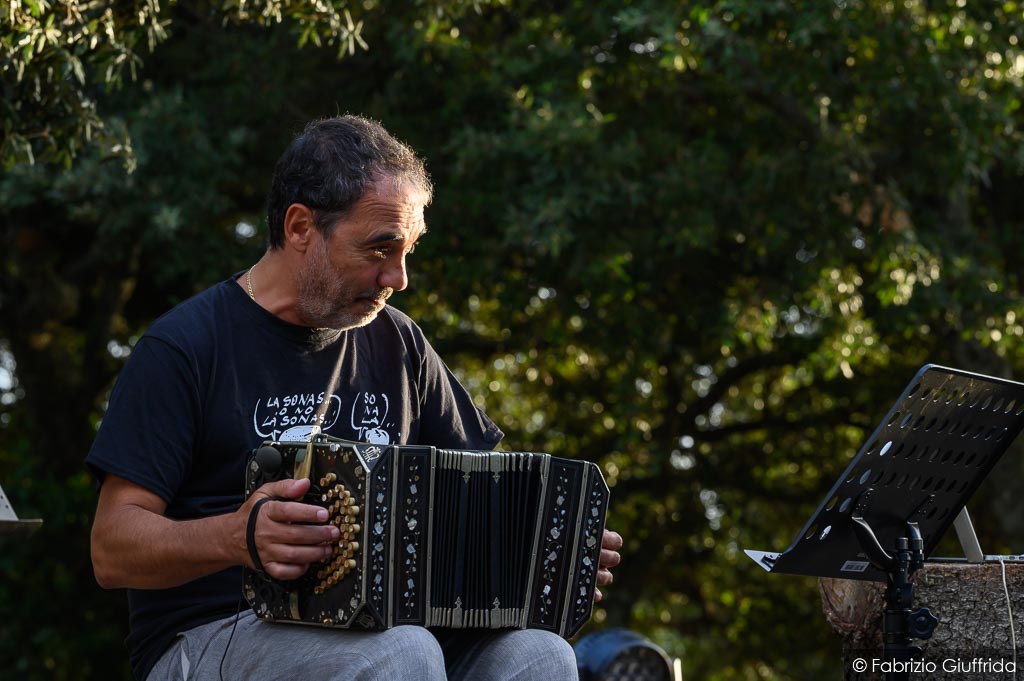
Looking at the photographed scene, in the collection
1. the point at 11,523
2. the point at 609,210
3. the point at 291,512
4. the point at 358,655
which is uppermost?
the point at 291,512

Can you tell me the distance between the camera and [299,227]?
3053 millimetres

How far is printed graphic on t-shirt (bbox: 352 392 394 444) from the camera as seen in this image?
10.0ft

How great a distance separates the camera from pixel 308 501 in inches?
98.2

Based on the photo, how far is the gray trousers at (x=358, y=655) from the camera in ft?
8.07

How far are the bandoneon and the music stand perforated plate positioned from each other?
555 millimetres

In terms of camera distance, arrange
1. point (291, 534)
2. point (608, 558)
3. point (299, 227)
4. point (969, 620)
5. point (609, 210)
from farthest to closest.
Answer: point (609, 210) → point (969, 620) → point (299, 227) → point (608, 558) → point (291, 534)

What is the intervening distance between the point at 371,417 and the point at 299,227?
482 millimetres

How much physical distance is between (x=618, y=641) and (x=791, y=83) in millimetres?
4024

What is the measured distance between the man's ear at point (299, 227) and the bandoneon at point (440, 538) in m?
0.63

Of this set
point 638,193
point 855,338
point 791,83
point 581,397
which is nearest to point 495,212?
point 638,193

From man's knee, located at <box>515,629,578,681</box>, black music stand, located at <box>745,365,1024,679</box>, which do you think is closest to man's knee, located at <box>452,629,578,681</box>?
man's knee, located at <box>515,629,578,681</box>

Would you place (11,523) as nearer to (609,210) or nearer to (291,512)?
(291,512)

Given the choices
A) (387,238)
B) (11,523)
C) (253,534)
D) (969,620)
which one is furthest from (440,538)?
(969,620)

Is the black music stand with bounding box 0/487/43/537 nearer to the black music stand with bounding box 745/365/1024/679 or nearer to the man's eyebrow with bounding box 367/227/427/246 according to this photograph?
the man's eyebrow with bounding box 367/227/427/246
